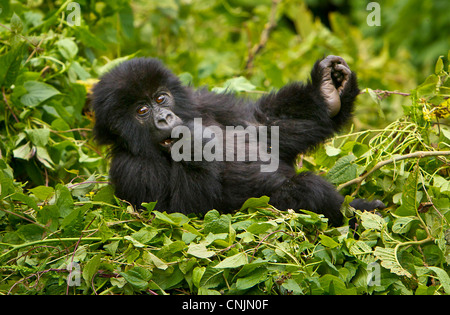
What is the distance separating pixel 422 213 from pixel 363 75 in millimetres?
4520

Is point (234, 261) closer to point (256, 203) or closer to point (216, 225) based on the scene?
point (216, 225)

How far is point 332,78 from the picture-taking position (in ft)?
11.9

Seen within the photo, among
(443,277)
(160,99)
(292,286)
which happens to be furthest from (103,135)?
(443,277)

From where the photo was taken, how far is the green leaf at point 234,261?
8.36 feet

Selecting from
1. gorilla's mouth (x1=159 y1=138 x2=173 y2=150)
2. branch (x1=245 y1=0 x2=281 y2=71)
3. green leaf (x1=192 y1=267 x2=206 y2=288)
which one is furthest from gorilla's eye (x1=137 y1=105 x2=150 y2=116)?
branch (x1=245 y1=0 x2=281 y2=71)

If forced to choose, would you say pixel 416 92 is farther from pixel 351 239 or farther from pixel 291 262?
pixel 291 262

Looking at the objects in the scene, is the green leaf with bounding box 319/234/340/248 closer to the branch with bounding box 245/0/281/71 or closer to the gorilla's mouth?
the gorilla's mouth

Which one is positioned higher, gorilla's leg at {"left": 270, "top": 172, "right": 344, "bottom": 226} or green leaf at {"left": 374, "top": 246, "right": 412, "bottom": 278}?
gorilla's leg at {"left": 270, "top": 172, "right": 344, "bottom": 226}

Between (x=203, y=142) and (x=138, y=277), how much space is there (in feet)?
3.38

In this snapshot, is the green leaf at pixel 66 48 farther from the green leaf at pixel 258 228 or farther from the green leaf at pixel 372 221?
the green leaf at pixel 372 221

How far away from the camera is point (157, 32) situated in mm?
6633

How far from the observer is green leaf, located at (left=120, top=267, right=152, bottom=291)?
2527 millimetres

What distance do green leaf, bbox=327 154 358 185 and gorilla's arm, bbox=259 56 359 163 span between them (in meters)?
0.38

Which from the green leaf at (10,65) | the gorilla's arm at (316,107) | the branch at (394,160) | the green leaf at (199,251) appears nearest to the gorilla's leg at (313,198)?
the branch at (394,160)
